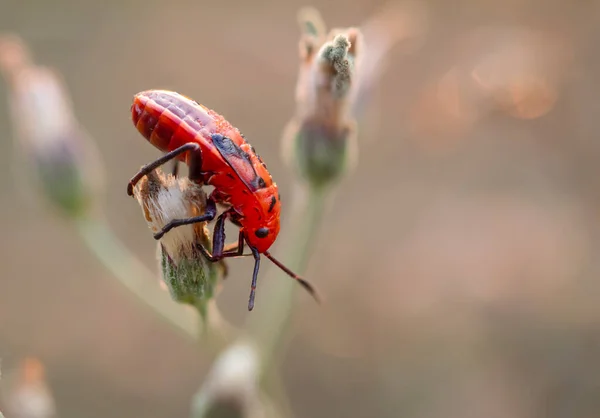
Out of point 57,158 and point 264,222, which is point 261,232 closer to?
point 264,222

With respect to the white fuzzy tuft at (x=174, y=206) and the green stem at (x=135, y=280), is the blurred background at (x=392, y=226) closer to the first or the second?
the green stem at (x=135, y=280)

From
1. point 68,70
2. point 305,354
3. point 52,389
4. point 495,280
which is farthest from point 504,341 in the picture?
point 68,70

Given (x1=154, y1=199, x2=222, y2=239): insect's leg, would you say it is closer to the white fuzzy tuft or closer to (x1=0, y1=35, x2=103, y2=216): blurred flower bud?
the white fuzzy tuft

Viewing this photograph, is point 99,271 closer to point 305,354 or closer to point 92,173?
point 305,354

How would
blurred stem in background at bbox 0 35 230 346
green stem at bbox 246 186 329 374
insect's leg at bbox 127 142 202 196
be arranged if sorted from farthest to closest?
blurred stem in background at bbox 0 35 230 346 → green stem at bbox 246 186 329 374 → insect's leg at bbox 127 142 202 196

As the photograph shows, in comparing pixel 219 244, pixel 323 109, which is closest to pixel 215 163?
pixel 219 244

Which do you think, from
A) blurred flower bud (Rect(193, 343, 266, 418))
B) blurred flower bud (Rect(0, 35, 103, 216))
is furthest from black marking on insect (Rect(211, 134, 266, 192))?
blurred flower bud (Rect(0, 35, 103, 216))

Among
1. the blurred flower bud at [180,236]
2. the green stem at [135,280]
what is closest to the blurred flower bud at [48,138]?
the green stem at [135,280]
